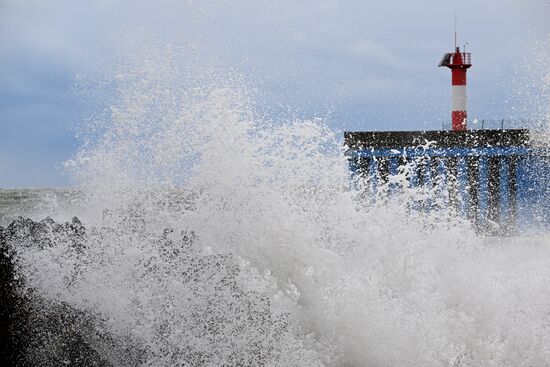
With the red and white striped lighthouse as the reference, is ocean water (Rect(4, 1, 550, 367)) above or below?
below

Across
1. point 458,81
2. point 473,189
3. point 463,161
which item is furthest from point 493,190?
point 458,81

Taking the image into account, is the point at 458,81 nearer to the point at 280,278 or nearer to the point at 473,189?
the point at 473,189

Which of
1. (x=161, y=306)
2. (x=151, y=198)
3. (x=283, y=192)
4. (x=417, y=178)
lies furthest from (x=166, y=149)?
(x=417, y=178)

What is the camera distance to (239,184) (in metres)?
5.72

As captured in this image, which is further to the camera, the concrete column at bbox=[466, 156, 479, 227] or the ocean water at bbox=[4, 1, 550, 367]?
the concrete column at bbox=[466, 156, 479, 227]

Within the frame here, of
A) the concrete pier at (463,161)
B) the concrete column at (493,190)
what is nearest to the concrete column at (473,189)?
the concrete pier at (463,161)

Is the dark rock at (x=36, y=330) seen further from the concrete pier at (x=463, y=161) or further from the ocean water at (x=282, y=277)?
the concrete pier at (x=463, y=161)

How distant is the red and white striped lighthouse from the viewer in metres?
16.3

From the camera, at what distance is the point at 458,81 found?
1706cm

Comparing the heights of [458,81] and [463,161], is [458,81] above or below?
above

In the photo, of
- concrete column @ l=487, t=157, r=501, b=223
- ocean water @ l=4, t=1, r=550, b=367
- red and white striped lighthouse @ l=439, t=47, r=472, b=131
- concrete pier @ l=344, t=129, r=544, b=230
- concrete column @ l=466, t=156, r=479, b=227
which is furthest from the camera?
red and white striped lighthouse @ l=439, t=47, r=472, b=131

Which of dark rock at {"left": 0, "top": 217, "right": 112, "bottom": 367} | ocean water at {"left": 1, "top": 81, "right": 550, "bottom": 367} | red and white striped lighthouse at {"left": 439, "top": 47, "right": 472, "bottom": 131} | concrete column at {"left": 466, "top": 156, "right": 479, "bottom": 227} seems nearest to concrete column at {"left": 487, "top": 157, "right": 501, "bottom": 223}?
concrete column at {"left": 466, "top": 156, "right": 479, "bottom": 227}

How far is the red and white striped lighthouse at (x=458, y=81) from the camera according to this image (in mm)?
16266

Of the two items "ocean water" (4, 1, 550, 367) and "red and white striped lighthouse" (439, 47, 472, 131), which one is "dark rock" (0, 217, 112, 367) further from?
"red and white striped lighthouse" (439, 47, 472, 131)
